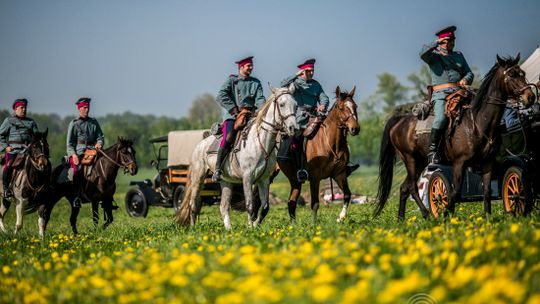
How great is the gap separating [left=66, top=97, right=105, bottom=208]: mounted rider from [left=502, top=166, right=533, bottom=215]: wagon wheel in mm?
9017

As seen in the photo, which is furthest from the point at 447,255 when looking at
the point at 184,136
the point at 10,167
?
the point at 184,136

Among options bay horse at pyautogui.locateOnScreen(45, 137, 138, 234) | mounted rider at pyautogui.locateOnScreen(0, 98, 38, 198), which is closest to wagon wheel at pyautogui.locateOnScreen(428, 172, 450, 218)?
bay horse at pyautogui.locateOnScreen(45, 137, 138, 234)

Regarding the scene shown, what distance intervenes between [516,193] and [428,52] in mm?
2721

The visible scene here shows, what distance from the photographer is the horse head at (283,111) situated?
35.3ft

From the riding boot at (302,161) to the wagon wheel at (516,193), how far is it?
376 centimetres

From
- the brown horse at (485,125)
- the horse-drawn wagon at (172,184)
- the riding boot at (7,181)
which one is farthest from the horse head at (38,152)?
the brown horse at (485,125)

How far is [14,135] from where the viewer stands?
14336 mm

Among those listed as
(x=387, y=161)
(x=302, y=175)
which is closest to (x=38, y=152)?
(x=302, y=175)

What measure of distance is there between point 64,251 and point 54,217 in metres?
17.8

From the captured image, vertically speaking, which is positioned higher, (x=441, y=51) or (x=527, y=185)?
(x=441, y=51)

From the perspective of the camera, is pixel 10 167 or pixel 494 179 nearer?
pixel 494 179

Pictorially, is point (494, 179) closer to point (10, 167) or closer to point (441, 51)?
point (441, 51)

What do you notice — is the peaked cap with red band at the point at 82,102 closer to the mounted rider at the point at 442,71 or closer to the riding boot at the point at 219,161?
the riding boot at the point at 219,161

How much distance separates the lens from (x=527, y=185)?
948cm
